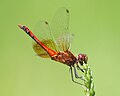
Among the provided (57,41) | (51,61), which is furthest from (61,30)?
(51,61)

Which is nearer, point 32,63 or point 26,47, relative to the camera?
point 32,63

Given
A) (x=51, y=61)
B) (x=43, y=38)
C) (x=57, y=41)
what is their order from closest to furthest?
(x=57, y=41)
(x=43, y=38)
(x=51, y=61)

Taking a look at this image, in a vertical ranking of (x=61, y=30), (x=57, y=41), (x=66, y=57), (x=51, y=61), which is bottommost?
(x=66, y=57)

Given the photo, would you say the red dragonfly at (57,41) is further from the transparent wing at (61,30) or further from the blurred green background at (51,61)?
the blurred green background at (51,61)

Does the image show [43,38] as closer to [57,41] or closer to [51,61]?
[57,41]
